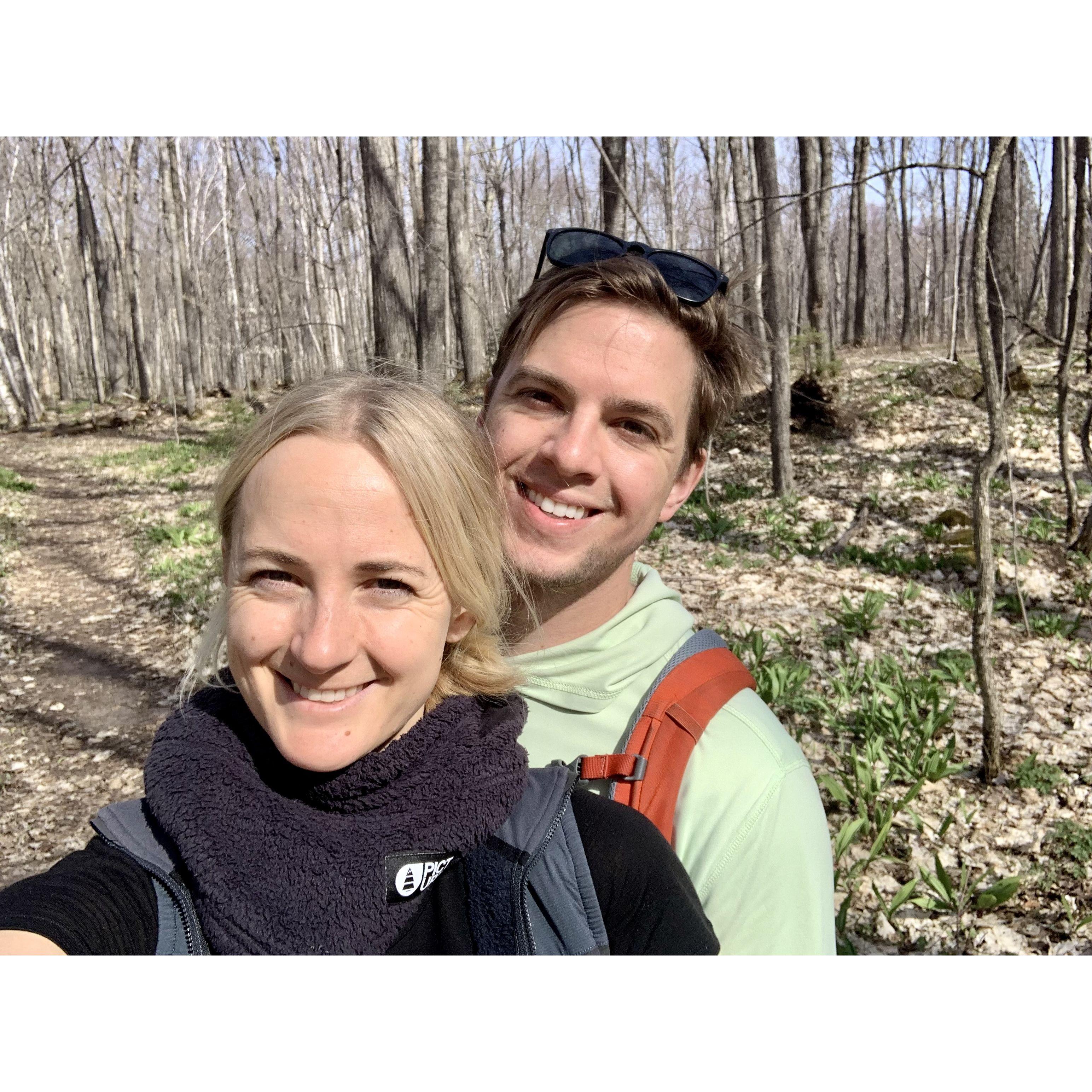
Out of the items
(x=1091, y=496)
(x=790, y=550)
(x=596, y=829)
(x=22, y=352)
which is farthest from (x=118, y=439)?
(x=596, y=829)

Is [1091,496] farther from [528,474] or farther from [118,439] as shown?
[118,439]

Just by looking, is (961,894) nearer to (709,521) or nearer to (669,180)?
(709,521)

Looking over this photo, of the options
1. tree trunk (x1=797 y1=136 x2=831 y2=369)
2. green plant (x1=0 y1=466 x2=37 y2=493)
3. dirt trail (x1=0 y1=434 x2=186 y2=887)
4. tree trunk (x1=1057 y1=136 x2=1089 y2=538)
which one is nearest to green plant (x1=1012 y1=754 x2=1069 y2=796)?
tree trunk (x1=1057 y1=136 x2=1089 y2=538)

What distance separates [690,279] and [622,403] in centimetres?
35

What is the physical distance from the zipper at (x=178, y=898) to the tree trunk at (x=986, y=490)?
3.51 m

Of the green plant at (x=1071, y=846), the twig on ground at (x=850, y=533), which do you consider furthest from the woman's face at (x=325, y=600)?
the twig on ground at (x=850, y=533)

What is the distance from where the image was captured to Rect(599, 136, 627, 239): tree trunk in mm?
8516

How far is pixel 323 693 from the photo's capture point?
111 centimetres

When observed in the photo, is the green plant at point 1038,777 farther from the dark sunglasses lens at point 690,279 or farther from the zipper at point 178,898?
the zipper at point 178,898

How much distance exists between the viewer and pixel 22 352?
1850 centimetres

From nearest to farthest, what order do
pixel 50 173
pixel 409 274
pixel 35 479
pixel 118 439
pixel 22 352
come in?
pixel 409 274, pixel 35 479, pixel 118 439, pixel 22 352, pixel 50 173

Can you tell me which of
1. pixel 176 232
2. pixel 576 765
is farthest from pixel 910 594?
pixel 176 232

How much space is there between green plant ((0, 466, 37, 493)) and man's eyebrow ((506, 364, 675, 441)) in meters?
11.9

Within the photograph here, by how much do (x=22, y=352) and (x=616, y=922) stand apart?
72.4ft
